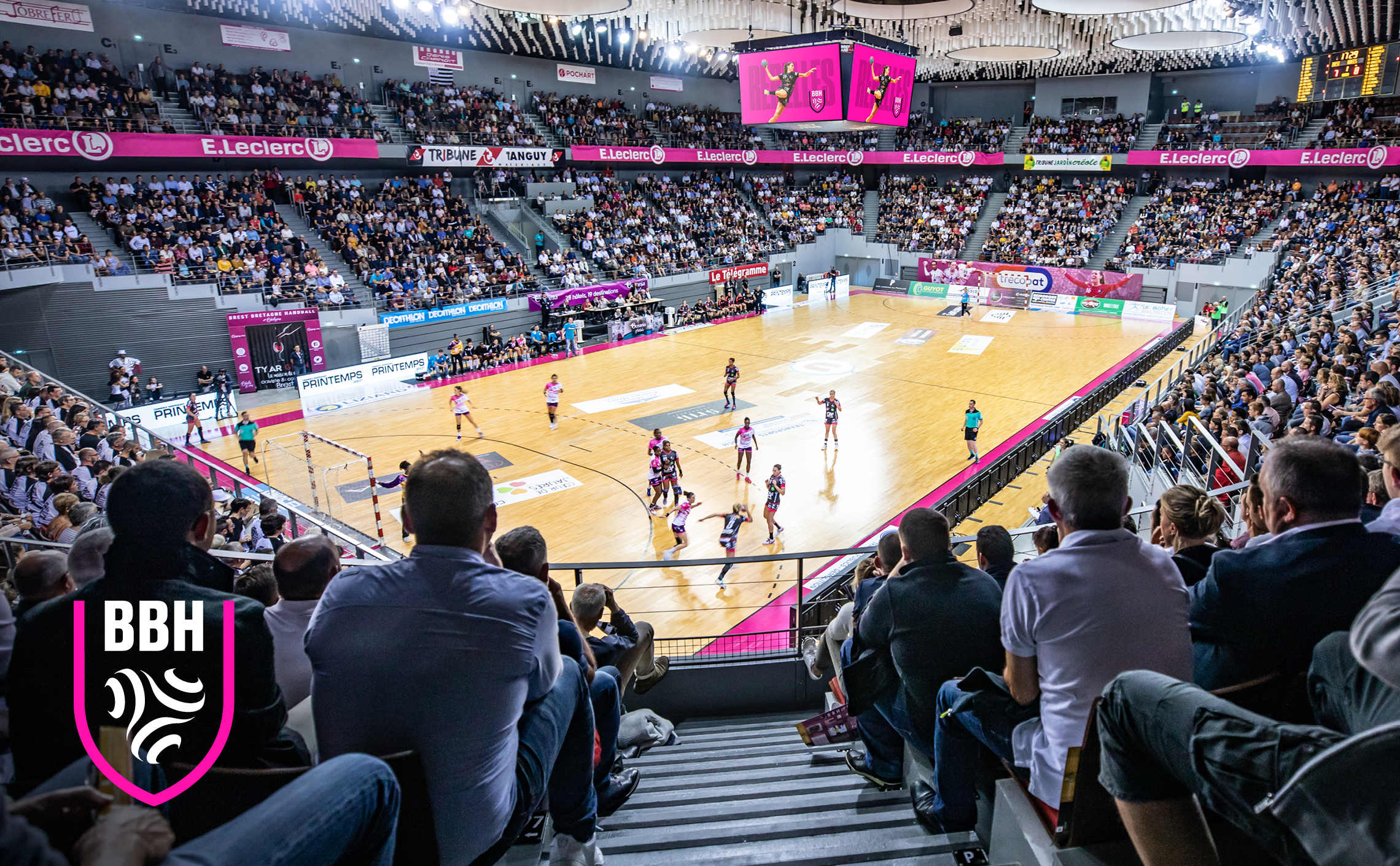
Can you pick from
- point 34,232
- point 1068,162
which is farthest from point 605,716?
point 1068,162

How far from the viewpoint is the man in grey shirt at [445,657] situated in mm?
2039

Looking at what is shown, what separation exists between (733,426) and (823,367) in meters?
7.37

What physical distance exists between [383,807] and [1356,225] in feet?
130

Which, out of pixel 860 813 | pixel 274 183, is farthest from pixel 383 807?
pixel 274 183

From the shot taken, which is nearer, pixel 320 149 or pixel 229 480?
pixel 229 480

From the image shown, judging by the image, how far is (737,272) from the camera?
129 feet

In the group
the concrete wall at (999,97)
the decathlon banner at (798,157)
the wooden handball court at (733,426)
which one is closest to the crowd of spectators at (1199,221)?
the wooden handball court at (733,426)

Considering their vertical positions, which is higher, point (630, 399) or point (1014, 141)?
point (1014, 141)

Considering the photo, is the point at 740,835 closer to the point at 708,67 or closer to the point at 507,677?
the point at 507,677

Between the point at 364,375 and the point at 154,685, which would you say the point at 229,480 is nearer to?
the point at 364,375

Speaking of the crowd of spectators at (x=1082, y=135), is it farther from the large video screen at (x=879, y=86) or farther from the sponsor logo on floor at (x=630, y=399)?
the sponsor logo on floor at (x=630, y=399)

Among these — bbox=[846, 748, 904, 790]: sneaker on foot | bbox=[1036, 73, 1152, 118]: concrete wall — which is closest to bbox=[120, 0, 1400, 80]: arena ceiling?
bbox=[1036, 73, 1152, 118]: concrete wall

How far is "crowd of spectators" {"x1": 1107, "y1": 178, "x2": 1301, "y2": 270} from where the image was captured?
3556cm

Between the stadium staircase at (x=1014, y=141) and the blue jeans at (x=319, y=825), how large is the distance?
4966 cm
